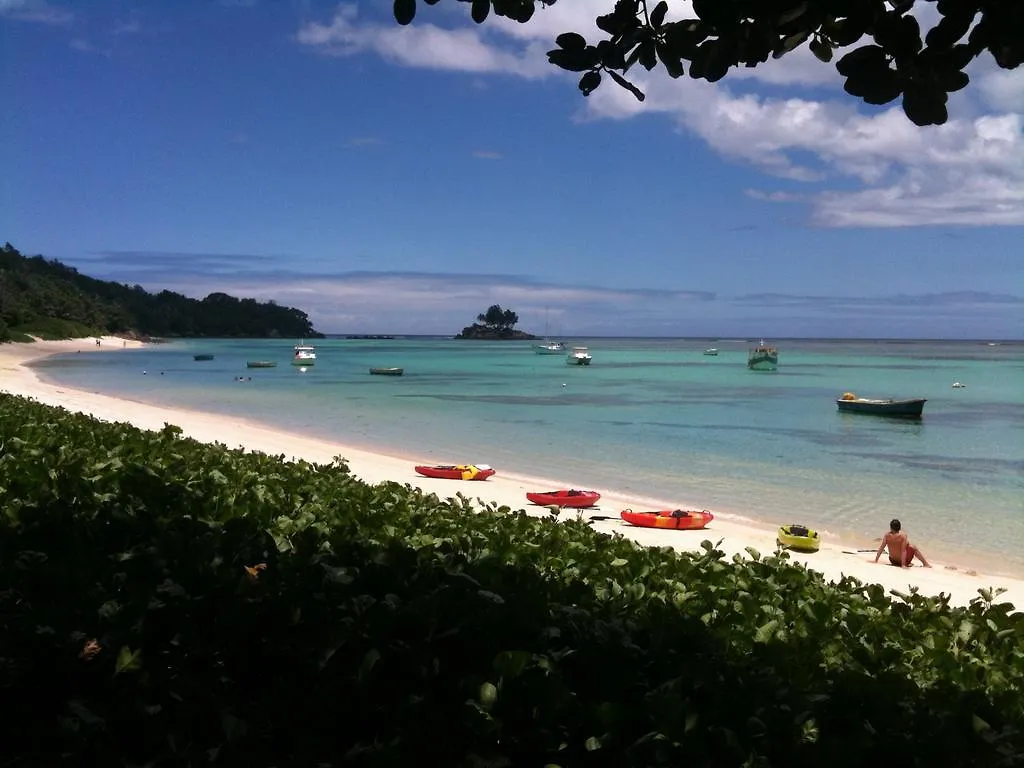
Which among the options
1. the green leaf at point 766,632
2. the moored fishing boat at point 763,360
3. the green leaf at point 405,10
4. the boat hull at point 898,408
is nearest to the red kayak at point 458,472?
the green leaf at point 766,632

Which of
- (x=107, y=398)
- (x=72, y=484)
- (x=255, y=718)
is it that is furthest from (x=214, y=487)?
(x=107, y=398)

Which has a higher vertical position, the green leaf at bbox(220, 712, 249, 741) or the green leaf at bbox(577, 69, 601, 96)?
the green leaf at bbox(577, 69, 601, 96)

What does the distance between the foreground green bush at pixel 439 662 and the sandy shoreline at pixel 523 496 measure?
241cm

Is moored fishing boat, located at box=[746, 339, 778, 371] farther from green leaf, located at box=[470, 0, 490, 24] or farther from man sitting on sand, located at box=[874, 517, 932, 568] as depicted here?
green leaf, located at box=[470, 0, 490, 24]

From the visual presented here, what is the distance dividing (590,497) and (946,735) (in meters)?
15.3

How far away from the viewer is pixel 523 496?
19094mm

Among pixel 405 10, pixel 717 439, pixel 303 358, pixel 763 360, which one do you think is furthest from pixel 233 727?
pixel 763 360

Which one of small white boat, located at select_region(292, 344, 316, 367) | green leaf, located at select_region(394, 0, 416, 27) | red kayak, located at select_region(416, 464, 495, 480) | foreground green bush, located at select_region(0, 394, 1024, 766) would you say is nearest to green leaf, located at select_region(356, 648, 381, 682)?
foreground green bush, located at select_region(0, 394, 1024, 766)

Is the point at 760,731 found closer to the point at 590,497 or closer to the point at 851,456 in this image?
the point at 590,497

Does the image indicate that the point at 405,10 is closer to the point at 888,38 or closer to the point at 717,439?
the point at 888,38

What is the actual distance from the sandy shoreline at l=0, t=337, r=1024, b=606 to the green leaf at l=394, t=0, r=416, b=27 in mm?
3988

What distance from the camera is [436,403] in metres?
48.0

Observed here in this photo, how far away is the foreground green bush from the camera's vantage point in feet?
7.77

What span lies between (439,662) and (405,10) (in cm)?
207
